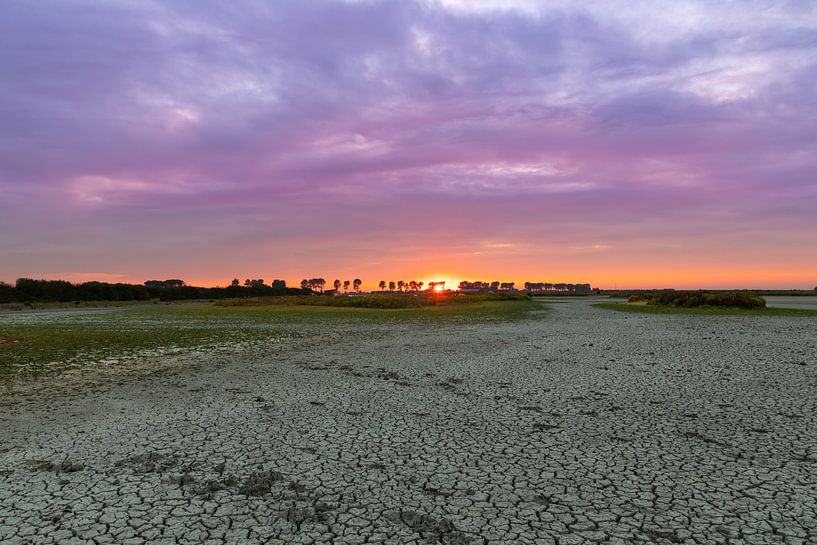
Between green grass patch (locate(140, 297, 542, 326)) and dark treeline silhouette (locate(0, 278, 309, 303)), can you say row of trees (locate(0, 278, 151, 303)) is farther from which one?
green grass patch (locate(140, 297, 542, 326))

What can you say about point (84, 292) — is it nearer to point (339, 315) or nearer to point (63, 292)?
point (63, 292)

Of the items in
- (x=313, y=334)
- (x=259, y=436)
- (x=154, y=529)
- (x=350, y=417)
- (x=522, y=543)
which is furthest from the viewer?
(x=313, y=334)

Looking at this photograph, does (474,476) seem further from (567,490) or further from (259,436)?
(259,436)

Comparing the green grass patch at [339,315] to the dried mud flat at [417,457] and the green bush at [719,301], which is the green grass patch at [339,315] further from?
the dried mud flat at [417,457]

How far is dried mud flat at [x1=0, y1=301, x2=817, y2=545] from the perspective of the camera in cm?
504

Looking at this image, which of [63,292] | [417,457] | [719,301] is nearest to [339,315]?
[719,301]

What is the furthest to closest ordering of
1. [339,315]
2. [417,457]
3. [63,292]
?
[63,292], [339,315], [417,457]

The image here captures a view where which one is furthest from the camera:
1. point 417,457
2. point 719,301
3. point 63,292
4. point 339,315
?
point 63,292

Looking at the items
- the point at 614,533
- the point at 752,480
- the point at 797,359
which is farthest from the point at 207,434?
the point at 797,359

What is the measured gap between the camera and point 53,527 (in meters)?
5.05

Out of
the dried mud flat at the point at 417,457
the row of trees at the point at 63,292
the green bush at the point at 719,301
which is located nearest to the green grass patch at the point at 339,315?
the green bush at the point at 719,301

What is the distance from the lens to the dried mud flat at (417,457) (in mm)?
5035

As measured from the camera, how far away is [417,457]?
7.02 m

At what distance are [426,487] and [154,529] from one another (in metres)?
3.00
